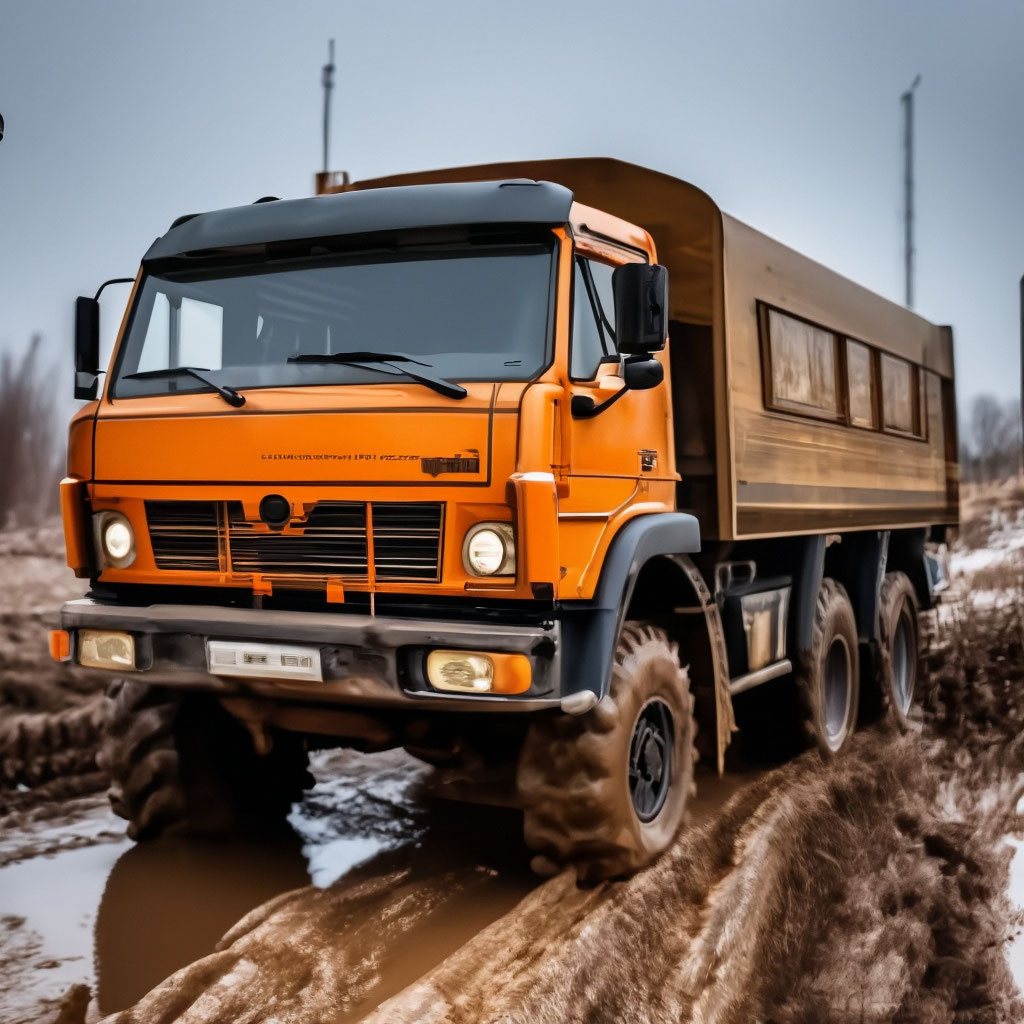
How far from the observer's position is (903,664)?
9961 millimetres

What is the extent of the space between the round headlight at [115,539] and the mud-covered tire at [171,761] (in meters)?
0.73

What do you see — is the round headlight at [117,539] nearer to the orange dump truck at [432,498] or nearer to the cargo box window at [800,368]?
the orange dump truck at [432,498]

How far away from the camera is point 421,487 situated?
4.57m

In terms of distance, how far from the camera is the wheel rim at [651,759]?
209 inches

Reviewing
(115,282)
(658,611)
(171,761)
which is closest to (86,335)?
(115,282)

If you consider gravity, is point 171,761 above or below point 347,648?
below

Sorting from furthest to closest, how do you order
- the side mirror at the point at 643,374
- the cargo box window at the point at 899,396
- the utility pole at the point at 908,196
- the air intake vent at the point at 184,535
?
the utility pole at the point at 908,196 → the cargo box window at the point at 899,396 → the air intake vent at the point at 184,535 → the side mirror at the point at 643,374

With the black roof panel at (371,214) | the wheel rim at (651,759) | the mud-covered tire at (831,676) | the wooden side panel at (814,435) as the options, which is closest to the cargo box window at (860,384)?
the wooden side panel at (814,435)

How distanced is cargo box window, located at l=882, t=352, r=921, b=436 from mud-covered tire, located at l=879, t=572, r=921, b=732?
1197 millimetres

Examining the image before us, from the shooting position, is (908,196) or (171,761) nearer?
(171,761)

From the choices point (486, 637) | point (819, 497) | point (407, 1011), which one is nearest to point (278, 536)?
point (486, 637)

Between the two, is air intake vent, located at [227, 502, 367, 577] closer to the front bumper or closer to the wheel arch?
the front bumper

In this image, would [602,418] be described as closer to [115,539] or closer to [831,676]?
[115,539]

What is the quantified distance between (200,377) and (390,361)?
2.74ft
